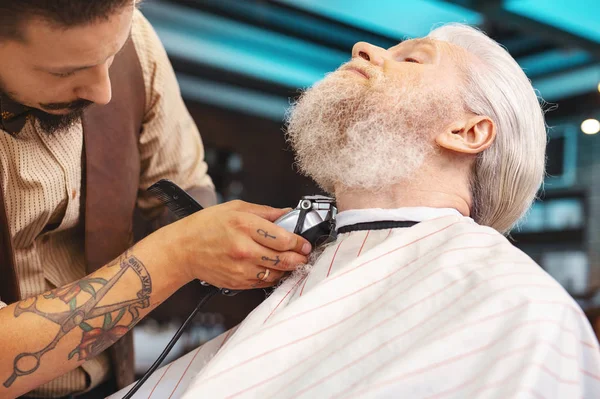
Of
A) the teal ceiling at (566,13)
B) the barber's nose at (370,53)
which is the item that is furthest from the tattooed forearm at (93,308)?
the teal ceiling at (566,13)

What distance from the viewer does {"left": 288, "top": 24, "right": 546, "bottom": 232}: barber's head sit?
164 cm

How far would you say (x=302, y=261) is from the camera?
1515 mm

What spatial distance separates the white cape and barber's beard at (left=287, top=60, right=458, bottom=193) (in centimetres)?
23

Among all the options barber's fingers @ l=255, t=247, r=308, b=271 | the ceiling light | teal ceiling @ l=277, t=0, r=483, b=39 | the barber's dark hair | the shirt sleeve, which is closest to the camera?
the barber's dark hair

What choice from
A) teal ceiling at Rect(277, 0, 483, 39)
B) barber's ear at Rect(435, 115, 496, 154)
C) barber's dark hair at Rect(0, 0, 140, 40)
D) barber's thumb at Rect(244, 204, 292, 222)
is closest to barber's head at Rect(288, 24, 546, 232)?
barber's ear at Rect(435, 115, 496, 154)

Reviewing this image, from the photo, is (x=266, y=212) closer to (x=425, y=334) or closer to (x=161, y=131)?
(x=425, y=334)

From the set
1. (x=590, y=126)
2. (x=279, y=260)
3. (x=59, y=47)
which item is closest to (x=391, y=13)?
(x=590, y=126)

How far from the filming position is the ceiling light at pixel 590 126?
6593 mm

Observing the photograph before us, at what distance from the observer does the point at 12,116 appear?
5.33ft

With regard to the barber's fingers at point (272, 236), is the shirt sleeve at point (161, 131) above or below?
above

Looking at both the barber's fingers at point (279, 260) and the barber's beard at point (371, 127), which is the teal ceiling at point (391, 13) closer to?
the barber's beard at point (371, 127)

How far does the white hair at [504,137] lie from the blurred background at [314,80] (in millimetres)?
3034

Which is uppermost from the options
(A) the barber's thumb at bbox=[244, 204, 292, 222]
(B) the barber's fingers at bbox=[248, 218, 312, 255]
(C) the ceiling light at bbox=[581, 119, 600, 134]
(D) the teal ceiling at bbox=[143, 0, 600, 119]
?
(D) the teal ceiling at bbox=[143, 0, 600, 119]

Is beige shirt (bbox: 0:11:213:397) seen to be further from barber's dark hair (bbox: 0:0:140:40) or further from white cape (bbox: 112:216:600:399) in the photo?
white cape (bbox: 112:216:600:399)
